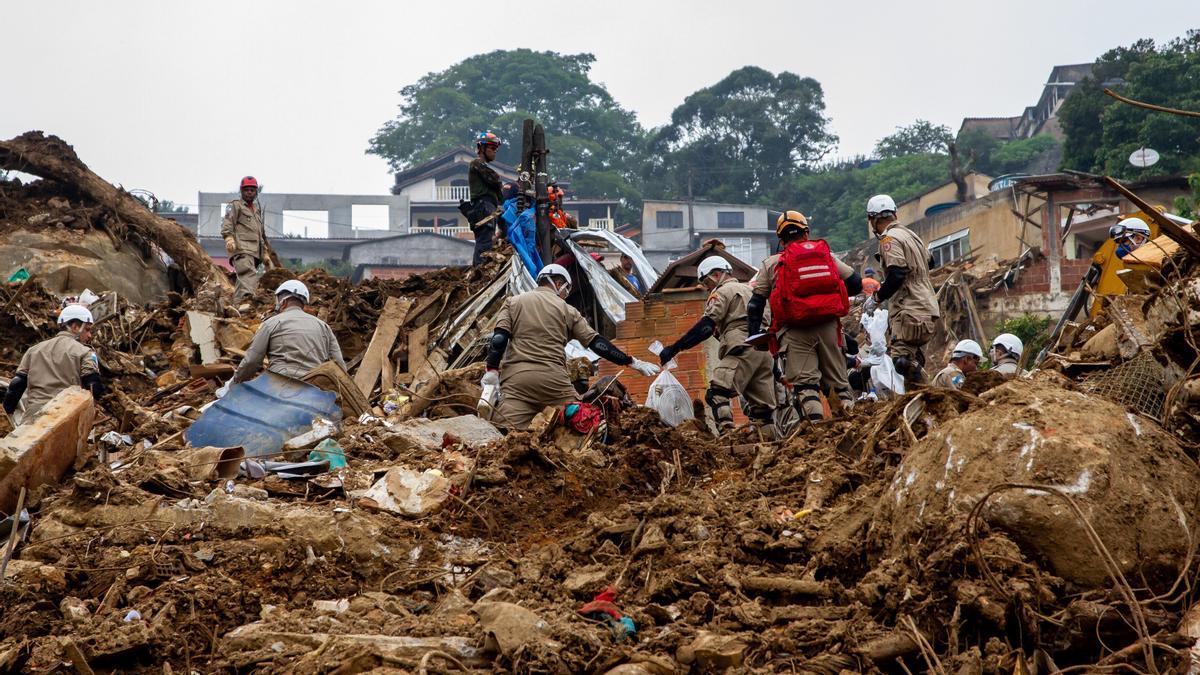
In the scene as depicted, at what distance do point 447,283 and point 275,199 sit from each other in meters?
42.6

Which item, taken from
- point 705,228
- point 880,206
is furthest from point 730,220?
point 880,206

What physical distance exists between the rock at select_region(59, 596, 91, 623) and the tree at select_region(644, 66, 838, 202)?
49.0 metres

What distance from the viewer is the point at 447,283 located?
14328 millimetres

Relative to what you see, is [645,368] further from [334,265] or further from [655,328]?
[334,265]

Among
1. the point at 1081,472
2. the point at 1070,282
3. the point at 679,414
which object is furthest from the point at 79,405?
the point at 1070,282

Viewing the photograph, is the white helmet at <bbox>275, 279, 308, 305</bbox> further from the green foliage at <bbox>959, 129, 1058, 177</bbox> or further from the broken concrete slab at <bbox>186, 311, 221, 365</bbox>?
the green foliage at <bbox>959, 129, 1058, 177</bbox>

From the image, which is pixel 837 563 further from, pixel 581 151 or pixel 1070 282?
pixel 581 151

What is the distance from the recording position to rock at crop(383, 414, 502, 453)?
349 inches

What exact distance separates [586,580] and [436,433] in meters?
3.64

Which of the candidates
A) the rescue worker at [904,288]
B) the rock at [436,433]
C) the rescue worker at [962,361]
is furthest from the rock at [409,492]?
the rescue worker at [962,361]

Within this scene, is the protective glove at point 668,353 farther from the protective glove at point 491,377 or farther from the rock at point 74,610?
the rock at point 74,610

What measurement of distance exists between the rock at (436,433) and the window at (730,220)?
137 feet

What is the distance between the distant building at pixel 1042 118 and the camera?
5575 centimetres

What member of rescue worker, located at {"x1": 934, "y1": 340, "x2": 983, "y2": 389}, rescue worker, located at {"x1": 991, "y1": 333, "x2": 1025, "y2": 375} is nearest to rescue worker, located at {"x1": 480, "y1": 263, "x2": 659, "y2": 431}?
rescue worker, located at {"x1": 934, "y1": 340, "x2": 983, "y2": 389}
